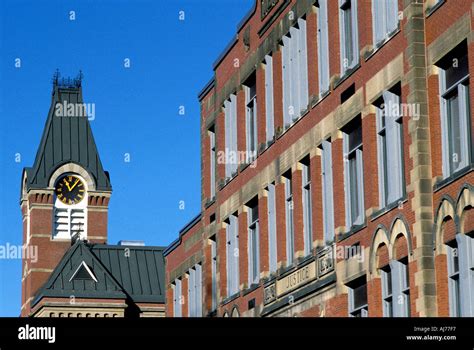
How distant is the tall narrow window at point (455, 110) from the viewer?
26.7 m

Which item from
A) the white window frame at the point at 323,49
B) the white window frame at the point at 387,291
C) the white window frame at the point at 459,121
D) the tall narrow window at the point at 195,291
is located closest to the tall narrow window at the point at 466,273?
the white window frame at the point at 459,121

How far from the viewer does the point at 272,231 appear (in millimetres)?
40594

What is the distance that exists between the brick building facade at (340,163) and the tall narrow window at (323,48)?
67 mm

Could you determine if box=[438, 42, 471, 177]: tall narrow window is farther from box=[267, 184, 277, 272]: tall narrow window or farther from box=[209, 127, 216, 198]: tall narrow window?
box=[209, 127, 216, 198]: tall narrow window

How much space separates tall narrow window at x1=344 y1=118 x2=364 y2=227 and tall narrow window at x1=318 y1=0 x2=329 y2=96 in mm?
2165

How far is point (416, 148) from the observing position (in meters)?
28.2

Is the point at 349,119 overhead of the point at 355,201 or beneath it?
overhead

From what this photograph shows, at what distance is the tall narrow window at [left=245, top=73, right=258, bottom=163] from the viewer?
43.1 metres

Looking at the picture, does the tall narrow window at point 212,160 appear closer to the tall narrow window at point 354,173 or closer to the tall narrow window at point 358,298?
the tall narrow window at point 354,173

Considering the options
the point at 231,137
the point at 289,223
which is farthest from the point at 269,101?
the point at 231,137
